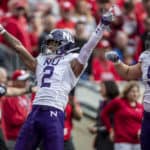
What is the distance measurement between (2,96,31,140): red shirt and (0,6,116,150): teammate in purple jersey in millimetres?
1839

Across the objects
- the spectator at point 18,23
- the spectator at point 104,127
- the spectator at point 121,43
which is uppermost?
the spectator at point 18,23

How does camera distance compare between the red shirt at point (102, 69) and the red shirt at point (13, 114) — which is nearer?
the red shirt at point (13, 114)

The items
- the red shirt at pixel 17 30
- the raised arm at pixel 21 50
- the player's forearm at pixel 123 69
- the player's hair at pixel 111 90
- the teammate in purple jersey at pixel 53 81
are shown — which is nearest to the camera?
the teammate in purple jersey at pixel 53 81

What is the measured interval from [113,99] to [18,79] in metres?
1.37

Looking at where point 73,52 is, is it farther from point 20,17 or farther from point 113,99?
point 20,17

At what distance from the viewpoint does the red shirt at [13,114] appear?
10.8m

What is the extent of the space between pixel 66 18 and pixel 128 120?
370cm

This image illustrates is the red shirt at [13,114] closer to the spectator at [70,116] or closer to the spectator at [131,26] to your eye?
the spectator at [70,116]

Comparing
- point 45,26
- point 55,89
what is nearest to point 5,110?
point 55,89

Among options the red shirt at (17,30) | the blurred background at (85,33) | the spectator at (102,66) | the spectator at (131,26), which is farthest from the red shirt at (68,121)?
the spectator at (131,26)

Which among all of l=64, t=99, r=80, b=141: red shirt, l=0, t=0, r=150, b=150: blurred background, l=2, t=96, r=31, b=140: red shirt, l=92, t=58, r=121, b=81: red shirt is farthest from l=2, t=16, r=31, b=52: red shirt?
l=64, t=99, r=80, b=141: red shirt

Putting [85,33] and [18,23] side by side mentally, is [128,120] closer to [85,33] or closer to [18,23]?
[18,23]

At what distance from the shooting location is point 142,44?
1376 cm

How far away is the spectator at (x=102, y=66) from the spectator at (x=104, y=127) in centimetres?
181
